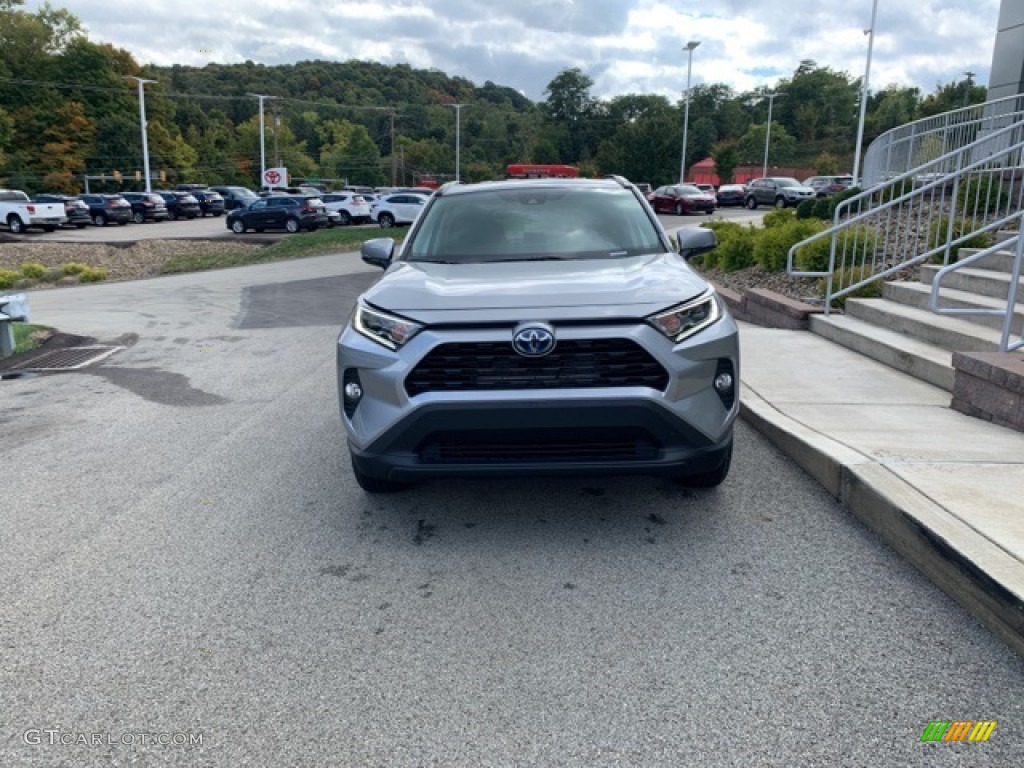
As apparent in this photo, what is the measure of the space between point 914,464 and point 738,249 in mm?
9940

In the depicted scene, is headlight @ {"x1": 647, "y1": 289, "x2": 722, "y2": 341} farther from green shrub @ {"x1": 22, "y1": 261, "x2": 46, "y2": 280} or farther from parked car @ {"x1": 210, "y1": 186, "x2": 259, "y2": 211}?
parked car @ {"x1": 210, "y1": 186, "x2": 259, "y2": 211}

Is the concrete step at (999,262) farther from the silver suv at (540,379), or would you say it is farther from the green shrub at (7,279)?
the green shrub at (7,279)

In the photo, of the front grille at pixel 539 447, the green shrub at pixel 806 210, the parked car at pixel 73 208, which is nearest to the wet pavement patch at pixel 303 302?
the front grille at pixel 539 447

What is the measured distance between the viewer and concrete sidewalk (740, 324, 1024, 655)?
3.21 metres

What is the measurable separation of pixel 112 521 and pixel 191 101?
10906cm

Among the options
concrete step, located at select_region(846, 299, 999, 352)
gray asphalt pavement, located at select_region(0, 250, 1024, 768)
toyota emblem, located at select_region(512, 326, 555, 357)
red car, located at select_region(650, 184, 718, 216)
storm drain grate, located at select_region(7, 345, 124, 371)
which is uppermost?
red car, located at select_region(650, 184, 718, 216)

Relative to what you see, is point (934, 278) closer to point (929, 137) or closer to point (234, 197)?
point (929, 137)

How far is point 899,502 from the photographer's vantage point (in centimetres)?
380

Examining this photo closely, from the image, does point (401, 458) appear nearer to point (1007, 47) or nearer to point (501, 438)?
point (501, 438)

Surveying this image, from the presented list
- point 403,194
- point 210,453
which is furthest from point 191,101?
point 210,453

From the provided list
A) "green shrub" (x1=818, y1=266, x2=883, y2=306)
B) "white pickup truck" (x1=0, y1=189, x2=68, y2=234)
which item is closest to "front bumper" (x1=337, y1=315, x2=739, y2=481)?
"green shrub" (x1=818, y1=266, x2=883, y2=306)

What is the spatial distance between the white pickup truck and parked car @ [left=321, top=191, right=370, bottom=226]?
13337 millimetres

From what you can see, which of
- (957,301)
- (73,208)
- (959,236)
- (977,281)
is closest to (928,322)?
(957,301)

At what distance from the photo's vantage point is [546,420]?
3.63 meters
